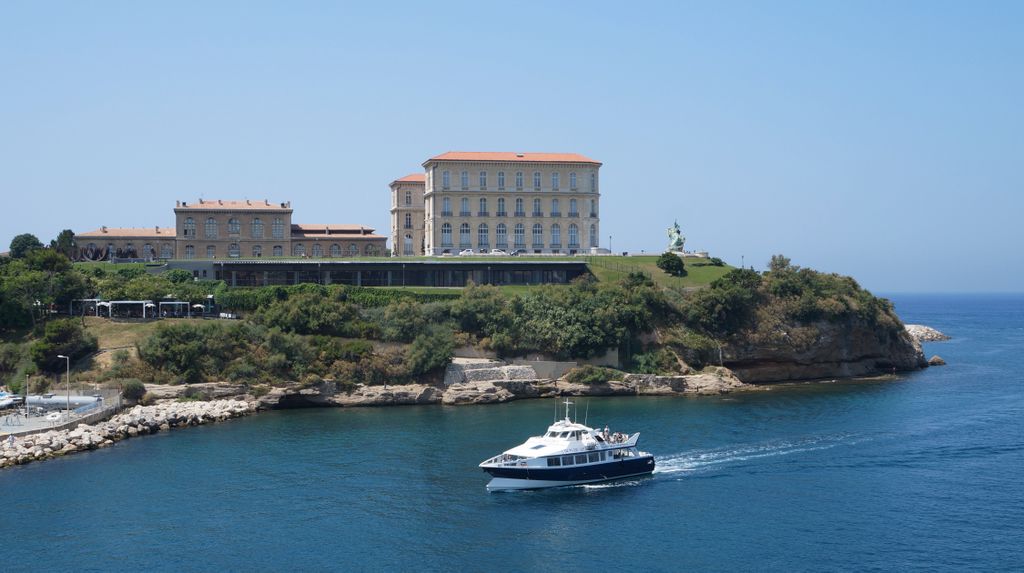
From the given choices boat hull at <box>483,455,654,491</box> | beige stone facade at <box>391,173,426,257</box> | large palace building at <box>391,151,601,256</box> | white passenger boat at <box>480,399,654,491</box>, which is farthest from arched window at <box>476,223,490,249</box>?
boat hull at <box>483,455,654,491</box>

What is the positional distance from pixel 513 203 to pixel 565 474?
68.9 metres

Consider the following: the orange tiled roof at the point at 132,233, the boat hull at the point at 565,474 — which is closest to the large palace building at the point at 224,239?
the orange tiled roof at the point at 132,233

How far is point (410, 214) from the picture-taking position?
127188 mm

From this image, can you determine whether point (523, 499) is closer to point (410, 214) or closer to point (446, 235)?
point (446, 235)

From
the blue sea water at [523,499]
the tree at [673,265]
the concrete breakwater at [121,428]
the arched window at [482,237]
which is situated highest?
the arched window at [482,237]

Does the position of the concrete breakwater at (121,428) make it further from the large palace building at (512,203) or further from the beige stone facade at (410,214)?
the beige stone facade at (410,214)

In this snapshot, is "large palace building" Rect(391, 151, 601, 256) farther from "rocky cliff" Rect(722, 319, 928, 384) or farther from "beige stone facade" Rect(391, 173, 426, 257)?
"rocky cliff" Rect(722, 319, 928, 384)

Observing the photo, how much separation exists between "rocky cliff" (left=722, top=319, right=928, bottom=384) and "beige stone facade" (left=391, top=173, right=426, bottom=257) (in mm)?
53195

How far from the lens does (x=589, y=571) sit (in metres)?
37.1

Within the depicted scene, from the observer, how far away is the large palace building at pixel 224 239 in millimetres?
119062

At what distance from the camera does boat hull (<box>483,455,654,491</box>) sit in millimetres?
48406

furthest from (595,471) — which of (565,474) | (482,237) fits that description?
(482,237)

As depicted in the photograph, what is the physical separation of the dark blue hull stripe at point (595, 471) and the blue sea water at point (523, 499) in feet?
2.99

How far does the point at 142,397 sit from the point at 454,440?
25.0 m
